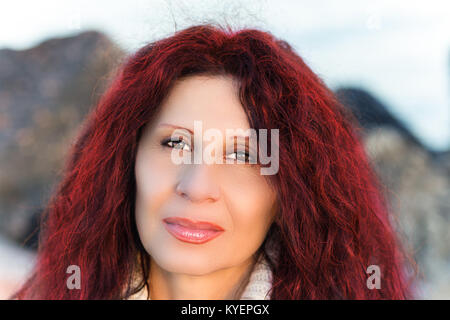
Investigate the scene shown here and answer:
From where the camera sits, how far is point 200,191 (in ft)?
4.04

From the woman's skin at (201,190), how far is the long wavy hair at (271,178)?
48 mm

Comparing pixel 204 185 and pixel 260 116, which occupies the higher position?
pixel 260 116

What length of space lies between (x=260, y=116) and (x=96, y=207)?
2.09 feet

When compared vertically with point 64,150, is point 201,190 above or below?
below

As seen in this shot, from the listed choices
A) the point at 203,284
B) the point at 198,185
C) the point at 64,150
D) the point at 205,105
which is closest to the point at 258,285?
the point at 203,284

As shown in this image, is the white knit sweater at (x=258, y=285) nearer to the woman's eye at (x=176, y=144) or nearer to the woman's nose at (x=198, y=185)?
the woman's nose at (x=198, y=185)

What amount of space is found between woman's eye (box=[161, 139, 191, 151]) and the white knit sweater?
0.48 metres

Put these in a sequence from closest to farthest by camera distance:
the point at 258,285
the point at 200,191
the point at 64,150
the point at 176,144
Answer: the point at 200,191 → the point at 176,144 → the point at 258,285 → the point at 64,150

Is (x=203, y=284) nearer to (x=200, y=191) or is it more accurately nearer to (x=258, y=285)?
(x=258, y=285)

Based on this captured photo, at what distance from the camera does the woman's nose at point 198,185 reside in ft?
4.05

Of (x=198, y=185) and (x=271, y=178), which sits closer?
(x=198, y=185)
